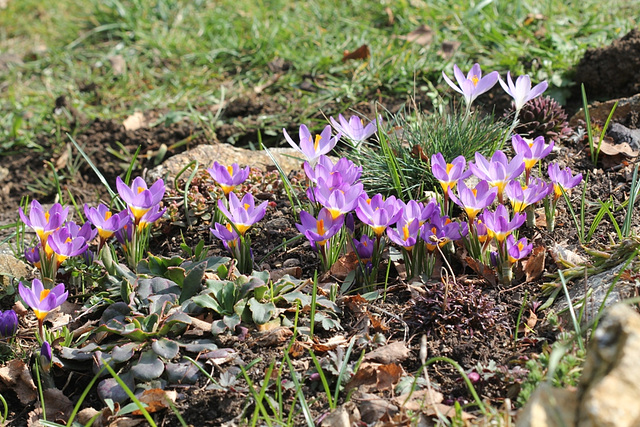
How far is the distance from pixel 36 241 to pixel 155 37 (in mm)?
3061

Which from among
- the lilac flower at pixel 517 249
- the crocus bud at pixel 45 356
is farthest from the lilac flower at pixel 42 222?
the lilac flower at pixel 517 249

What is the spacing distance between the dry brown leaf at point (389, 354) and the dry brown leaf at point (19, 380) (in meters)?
1.15

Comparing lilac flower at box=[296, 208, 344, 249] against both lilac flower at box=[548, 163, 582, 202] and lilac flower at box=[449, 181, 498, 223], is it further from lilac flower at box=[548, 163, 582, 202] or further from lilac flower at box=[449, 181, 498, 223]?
lilac flower at box=[548, 163, 582, 202]

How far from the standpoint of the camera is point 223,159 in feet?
11.7

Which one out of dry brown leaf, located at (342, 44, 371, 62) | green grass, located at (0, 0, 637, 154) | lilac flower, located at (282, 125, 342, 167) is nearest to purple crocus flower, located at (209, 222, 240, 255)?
lilac flower, located at (282, 125, 342, 167)

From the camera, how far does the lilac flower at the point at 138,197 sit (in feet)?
8.16

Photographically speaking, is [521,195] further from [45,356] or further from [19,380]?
[19,380]

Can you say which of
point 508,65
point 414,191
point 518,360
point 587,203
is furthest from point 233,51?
point 518,360

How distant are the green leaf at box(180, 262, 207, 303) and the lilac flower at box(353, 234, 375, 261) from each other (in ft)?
1.91

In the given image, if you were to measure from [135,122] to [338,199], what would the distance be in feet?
8.09

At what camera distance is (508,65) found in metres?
4.09

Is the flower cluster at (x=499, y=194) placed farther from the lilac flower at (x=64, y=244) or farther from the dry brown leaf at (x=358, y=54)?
the dry brown leaf at (x=358, y=54)

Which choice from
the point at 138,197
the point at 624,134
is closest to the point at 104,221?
the point at 138,197

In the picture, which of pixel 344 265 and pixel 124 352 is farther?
pixel 344 265
